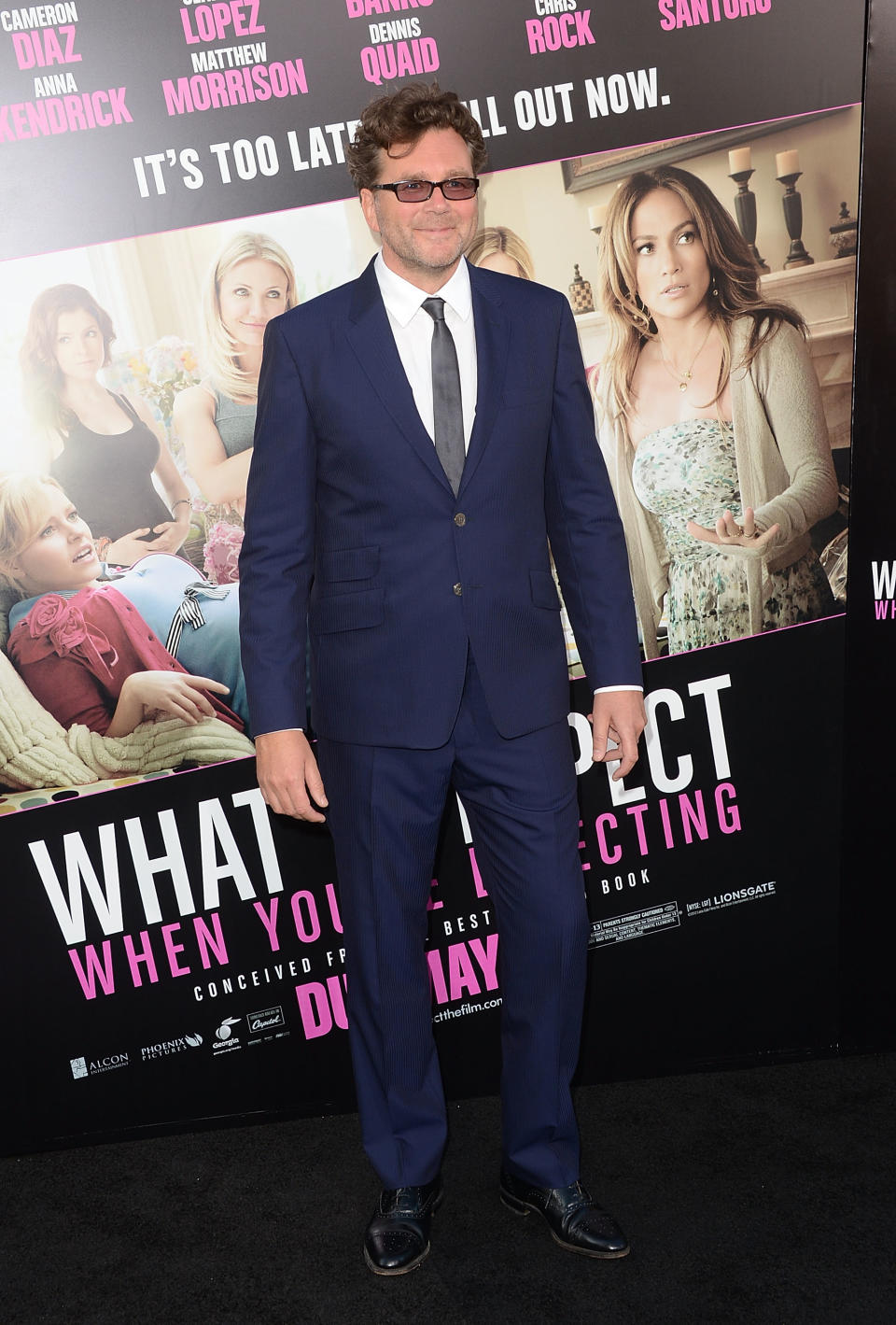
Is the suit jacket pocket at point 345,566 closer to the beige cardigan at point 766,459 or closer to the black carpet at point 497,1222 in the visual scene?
the beige cardigan at point 766,459

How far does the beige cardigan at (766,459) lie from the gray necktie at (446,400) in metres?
0.51

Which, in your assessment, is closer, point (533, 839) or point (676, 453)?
point (533, 839)

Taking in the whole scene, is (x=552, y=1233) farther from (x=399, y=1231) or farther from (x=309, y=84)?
(x=309, y=84)

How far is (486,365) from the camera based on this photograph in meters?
1.78

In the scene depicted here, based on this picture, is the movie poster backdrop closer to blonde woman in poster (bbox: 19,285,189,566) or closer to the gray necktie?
blonde woman in poster (bbox: 19,285,189,566)

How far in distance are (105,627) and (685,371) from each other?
3.85 ft

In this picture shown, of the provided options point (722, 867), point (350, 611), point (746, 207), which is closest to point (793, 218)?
point (746, 207)

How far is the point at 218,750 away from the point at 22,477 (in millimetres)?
601

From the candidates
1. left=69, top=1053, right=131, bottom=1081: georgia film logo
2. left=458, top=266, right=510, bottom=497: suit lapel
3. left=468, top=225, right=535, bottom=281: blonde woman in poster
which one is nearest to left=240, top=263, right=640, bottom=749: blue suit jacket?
left=458, top=266, right=510, bottom=497: suit lapel

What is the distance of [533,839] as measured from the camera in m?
1.82

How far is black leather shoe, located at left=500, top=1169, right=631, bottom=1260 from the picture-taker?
1807mm

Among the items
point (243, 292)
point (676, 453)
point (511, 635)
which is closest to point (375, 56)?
point (243, 292)

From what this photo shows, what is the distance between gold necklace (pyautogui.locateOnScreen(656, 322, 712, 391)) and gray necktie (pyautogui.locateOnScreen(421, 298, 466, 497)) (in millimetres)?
586

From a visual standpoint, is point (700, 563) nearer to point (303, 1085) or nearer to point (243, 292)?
point (243, 292)
